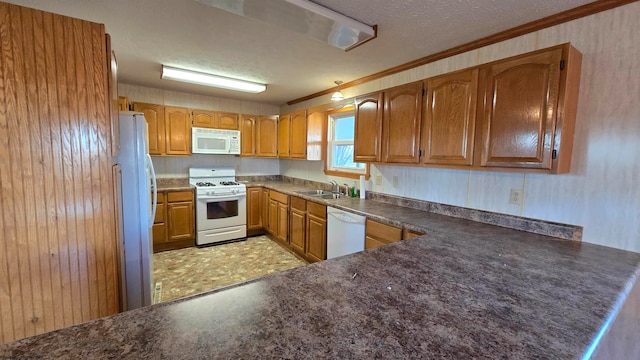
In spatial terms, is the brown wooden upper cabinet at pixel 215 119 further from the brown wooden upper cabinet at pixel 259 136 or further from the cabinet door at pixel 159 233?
the cabinet door at pixel 159 233

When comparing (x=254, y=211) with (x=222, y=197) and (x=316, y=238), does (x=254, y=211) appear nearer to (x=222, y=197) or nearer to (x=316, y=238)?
(x=222, y=197)

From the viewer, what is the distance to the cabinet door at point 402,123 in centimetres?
230

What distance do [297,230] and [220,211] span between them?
131 cm

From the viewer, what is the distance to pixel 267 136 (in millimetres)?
4719

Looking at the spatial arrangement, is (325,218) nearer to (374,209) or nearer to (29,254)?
(374,209)

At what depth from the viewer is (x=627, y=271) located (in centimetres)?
127

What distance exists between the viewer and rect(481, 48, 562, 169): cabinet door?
5.16 ft

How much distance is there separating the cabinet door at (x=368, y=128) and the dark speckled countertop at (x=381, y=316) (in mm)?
1526

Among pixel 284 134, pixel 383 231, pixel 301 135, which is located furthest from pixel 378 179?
pixel 284 134

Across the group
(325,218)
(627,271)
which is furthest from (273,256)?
(627,271)

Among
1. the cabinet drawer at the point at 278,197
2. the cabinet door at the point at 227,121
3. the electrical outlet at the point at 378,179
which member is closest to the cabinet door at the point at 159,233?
the cabinet drawer at the point at 278,197

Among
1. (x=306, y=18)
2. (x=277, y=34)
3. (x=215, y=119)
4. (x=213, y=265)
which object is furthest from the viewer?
(x=215, y=119)

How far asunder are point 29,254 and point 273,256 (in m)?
2.58

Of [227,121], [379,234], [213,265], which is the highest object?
[227,121]
